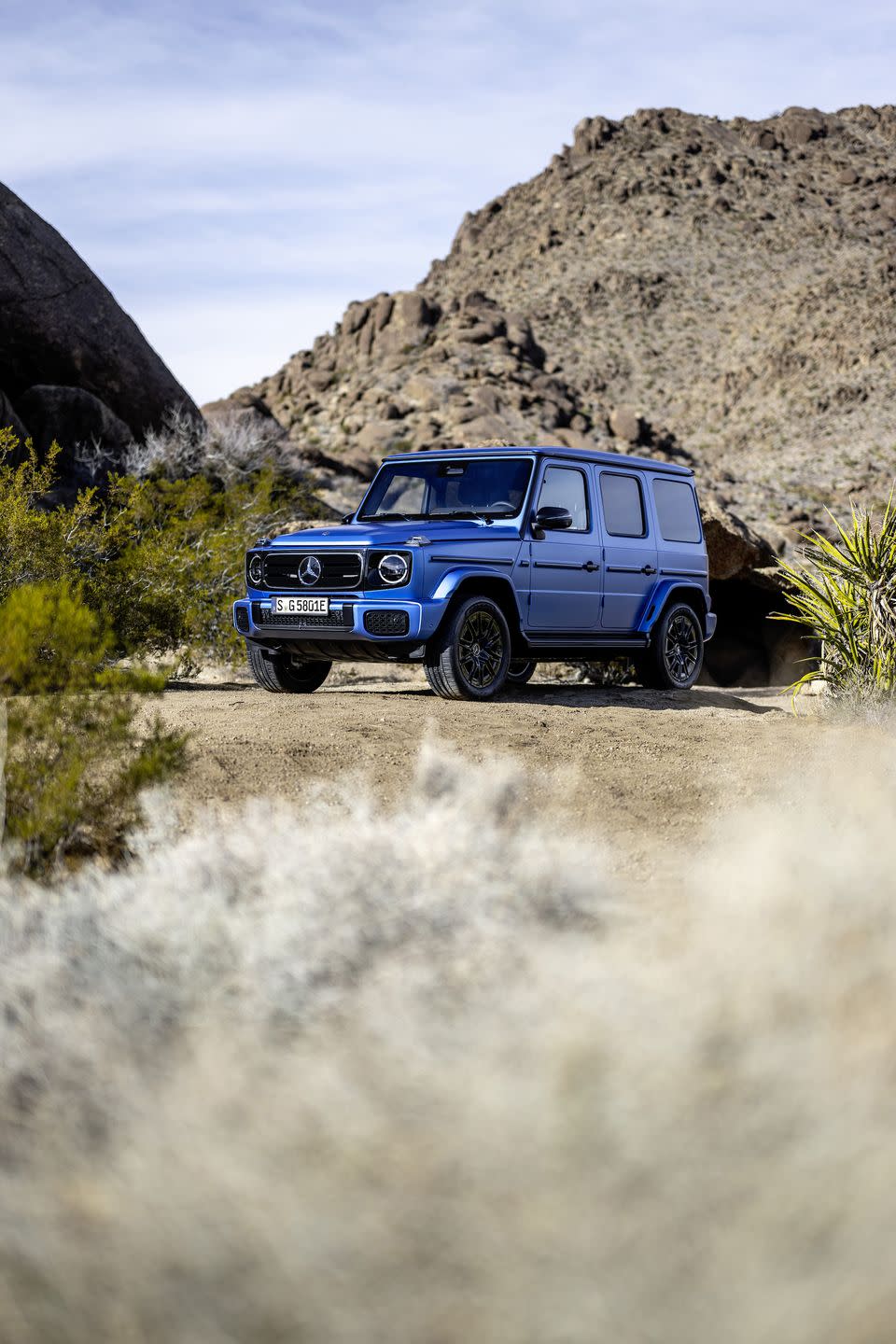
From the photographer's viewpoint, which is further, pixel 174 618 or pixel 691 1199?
pixel 174 618

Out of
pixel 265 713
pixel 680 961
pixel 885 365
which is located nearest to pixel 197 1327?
pixel 680 961

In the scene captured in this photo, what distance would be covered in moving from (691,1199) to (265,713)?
6.25m

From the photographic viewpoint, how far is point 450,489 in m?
10.8

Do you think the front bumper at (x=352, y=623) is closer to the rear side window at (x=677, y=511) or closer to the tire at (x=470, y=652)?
the tire at (x=470, y=652)

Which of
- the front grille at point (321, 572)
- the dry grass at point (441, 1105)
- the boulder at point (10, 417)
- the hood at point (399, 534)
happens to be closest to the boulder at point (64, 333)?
the boulder at point (10, 417)

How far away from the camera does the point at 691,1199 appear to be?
8.21 feet

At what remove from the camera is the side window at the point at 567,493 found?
10609 mm

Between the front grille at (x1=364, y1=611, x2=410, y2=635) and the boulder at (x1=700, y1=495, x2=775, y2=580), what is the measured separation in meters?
10.9

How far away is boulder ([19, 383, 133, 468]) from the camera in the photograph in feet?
63.5

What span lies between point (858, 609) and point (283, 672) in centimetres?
458

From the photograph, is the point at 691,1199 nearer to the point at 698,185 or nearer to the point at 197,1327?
the point at 197,1327

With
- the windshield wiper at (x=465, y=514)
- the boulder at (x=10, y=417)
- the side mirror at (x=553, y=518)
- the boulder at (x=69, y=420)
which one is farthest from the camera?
the boulder at (x=69, y=420)

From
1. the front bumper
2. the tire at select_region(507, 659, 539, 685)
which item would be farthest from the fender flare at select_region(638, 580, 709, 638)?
the front bumper

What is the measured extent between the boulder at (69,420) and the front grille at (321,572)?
32.6ft
